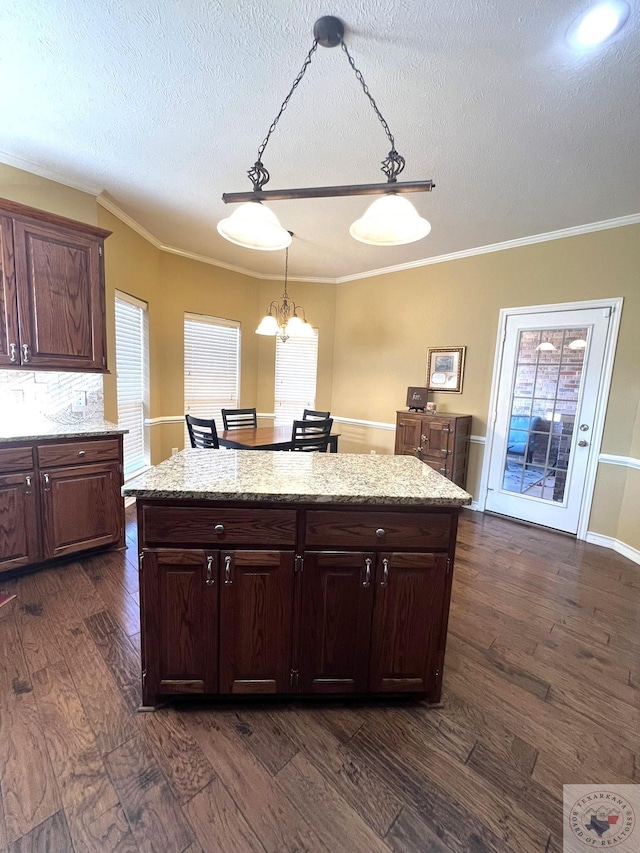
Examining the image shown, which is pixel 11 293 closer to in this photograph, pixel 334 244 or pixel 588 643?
pixel 334 244

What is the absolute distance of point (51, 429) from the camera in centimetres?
255

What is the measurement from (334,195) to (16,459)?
2497 mm

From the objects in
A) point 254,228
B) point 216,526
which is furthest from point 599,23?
point 216,526

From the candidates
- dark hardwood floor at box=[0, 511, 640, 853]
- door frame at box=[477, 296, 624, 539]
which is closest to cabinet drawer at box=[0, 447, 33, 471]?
dark hardwood floor at box=[0, 511, 640, 853]

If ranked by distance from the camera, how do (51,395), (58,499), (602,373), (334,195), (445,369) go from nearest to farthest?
(334,195) → (58,499) → (51,395) → (602,373) → (445,369)

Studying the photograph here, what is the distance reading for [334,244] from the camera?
393 centimetres

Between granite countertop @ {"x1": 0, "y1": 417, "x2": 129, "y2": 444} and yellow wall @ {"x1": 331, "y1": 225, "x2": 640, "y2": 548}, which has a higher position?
yellow wall @ {"x1": 331, "y1": 225, "x2": 640, "y2": 548}

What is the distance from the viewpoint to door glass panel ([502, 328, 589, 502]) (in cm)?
338

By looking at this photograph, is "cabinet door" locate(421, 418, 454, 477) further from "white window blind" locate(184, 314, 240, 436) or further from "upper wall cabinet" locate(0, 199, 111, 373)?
"upper wall cabinet" locate(0, 199, 111, 373)

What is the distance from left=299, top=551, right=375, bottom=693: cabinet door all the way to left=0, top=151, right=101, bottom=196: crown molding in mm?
3371

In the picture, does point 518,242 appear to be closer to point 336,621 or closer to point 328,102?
point 328,102

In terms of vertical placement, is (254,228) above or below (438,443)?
above

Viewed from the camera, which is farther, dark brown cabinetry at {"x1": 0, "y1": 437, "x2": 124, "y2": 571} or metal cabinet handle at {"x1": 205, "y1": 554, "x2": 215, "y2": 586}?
dark brown cabinetry at {"x1": 0, "y1": 437, "x2": 124, "y2": 571}

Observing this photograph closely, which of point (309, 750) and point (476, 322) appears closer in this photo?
point (309, 750)
